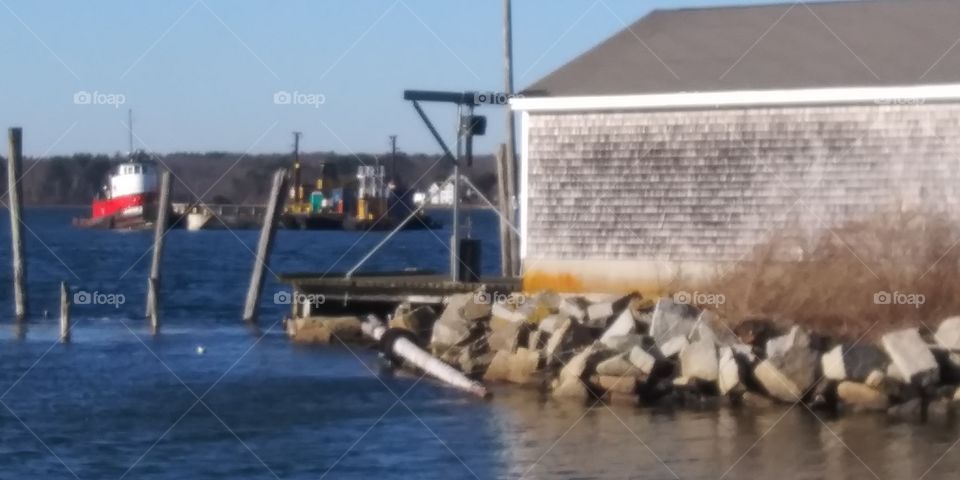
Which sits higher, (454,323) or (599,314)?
(599,314)

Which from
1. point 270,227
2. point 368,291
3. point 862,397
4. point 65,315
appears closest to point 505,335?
point 862,397

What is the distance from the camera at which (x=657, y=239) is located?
26.7m

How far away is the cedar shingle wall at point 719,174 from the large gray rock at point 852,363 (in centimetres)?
317

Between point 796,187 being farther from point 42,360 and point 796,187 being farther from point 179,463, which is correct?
point 42,360

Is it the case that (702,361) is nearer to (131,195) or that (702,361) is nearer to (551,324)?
(551,324)

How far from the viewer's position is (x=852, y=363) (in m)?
22.5

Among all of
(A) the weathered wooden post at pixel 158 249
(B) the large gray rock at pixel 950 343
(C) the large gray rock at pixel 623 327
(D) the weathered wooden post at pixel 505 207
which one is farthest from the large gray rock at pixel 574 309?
(A) the weathered wooden post at pixel 158 249

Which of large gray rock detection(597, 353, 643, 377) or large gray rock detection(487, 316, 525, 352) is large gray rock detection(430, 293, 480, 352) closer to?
large gray rock detection(487, 316, 525, 352)

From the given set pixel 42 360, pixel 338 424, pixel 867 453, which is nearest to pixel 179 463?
pixel 338 424

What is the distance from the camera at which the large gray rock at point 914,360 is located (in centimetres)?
2220

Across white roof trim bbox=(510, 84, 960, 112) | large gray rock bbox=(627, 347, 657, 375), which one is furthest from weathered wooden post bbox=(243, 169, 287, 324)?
large gray rock bbox=(627, 347, 657, 375)

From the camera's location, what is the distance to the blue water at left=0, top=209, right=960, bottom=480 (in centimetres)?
1909

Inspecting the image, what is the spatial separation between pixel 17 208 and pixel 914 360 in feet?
62.7

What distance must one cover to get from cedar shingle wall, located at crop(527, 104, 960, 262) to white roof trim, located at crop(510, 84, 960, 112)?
0.16 metres
